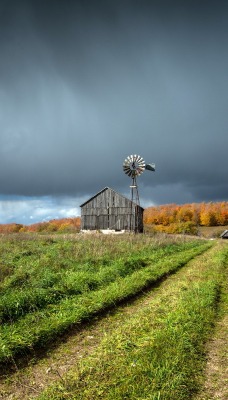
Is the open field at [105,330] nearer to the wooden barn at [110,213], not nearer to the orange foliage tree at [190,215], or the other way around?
the wooden barn at [110,213]

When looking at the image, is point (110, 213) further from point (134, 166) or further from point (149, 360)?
point (149, 360)

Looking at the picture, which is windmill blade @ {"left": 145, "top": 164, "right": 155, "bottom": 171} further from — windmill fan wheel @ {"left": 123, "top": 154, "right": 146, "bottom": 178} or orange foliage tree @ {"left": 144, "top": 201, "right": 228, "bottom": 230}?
orange foliage tree @ {"left": 144, "top": 201, "right": 228, "bottom": 230}

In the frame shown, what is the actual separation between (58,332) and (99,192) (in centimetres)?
4023

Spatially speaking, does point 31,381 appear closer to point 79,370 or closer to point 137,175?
point 79,370

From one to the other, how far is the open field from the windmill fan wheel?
129 feet

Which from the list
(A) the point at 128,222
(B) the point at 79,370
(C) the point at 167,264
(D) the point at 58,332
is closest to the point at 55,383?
(B) the point at 79,370

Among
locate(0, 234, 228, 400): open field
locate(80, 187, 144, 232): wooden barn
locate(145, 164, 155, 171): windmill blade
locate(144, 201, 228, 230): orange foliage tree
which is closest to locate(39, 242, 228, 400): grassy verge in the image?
locate(0, 234, 228, 400): open field

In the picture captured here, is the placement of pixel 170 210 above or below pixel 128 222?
above

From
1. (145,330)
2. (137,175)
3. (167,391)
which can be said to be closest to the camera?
(167,391)

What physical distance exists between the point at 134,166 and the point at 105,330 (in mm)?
45758

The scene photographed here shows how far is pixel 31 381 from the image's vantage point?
4.61 m

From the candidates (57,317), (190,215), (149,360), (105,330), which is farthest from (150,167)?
(190,215)

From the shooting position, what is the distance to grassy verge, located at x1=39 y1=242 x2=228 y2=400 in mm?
4160

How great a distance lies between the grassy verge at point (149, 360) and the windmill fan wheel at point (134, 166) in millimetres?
43384
